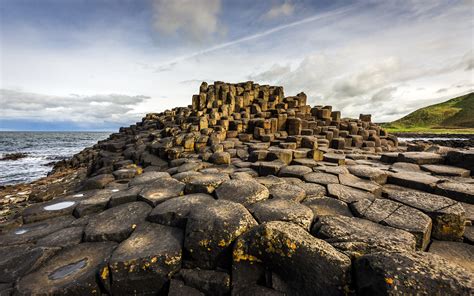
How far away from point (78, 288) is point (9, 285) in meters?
0.79

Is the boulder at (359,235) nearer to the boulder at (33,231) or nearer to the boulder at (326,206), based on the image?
the boulder at (326,206)

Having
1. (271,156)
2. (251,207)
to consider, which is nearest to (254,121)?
(271,156)

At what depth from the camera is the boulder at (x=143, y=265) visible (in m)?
2.12

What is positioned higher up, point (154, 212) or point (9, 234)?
point (154, 212)

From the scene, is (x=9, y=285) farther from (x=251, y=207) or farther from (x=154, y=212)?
(x=251, y=207)

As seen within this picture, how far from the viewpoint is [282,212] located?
9.18 feet

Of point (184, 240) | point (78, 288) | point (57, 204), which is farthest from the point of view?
point (57, 204)

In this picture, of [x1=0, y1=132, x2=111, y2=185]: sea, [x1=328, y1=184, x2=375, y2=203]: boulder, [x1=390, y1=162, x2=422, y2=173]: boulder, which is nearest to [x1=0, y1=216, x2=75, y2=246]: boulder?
[x1=328, y1=184, x2=375, y2=203]: boulder

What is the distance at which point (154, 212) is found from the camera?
3041 millimetres

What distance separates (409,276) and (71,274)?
3.05 metres

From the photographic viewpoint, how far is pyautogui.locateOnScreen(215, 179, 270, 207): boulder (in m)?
3.32

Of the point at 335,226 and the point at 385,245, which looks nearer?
the point at 385,245

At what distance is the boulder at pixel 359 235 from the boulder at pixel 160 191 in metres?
2.33

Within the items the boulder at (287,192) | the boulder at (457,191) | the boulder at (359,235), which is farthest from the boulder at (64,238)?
the boulder at (457,191)
